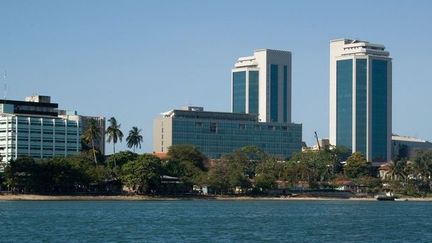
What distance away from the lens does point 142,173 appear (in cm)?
17825

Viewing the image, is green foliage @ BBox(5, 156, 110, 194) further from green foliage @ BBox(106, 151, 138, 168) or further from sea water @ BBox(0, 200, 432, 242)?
sea water @ BBox(0, 200, 432, 242)

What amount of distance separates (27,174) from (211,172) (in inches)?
1549

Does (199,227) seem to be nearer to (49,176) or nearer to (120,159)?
(49,176)

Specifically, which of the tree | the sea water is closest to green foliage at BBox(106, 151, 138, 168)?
the tree

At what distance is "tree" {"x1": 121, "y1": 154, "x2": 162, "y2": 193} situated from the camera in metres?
179

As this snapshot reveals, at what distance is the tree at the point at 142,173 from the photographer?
586ft

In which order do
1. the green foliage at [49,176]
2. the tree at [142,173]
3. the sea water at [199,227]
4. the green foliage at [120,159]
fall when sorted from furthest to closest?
→ the green foliage at [120,159] → the tree at [142,173] → the green foliage at [49,176] → the sea water at [199,227]

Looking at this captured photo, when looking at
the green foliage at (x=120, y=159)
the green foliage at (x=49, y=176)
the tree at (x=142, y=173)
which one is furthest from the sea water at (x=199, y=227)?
the green foliage at (x=120, y=159)

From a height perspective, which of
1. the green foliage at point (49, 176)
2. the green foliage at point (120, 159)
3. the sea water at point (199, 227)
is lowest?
the sea water at point (199, 227)

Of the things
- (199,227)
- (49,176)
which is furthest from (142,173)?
(199,227)

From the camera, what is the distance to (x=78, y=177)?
577 feet

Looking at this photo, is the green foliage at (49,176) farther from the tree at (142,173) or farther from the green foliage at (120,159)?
the green foliage at (120,159)

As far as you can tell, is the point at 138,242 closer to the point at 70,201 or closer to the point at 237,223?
the point at 237,223

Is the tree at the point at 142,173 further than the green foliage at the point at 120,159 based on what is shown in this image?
No
